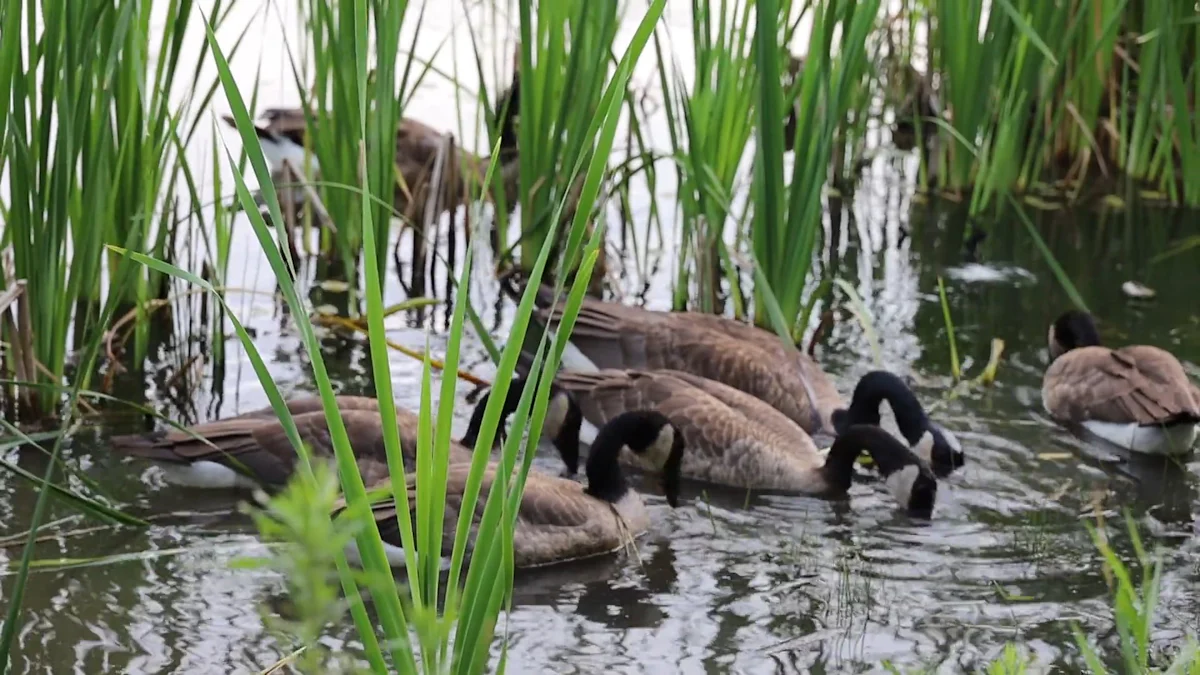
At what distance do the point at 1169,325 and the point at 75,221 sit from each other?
5620mm

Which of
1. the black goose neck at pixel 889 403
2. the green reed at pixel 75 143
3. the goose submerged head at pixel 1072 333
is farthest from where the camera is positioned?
the goose submerged head at pixel 1072 333

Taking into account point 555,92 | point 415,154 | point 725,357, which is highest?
point 555,92

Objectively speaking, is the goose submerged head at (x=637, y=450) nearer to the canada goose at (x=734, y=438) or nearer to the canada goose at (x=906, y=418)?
the canada goose at (x=734, y=438)

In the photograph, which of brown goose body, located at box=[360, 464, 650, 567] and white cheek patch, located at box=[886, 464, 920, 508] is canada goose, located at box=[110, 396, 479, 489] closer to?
brown goose body, located at box=[360, 464, 650, 567]

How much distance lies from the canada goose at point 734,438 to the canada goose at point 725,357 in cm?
14

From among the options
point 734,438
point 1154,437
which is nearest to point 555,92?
point 734,438

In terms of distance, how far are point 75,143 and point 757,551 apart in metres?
2.78

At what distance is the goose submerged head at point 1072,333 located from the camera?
310 inches

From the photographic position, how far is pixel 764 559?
5.83 meters

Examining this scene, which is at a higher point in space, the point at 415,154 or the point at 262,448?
the point at 415,154

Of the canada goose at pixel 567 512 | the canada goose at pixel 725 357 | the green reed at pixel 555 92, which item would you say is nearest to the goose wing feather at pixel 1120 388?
the canada goose at pixel 725 357

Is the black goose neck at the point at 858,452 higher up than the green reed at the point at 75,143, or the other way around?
the green reed at the point at 75,143

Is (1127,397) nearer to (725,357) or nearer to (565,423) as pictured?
(725,357)

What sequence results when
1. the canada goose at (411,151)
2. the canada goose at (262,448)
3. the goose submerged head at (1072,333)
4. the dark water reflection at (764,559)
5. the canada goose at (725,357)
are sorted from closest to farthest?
1. the dark water reflection at (764,559)
2. the canada goose at (262,448)
3. the canada goose at (725,357)
4. the goose submerged head at (1072,333)
5. the canada goose at (411,151)
